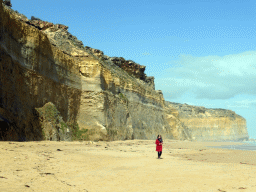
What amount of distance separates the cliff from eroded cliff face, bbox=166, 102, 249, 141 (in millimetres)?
67272

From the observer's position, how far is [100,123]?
29.0 metres

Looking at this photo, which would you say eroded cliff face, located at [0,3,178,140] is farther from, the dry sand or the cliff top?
the cliff top

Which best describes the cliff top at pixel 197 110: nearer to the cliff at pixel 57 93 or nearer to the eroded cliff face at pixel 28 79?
the cliff at pixel 57 93

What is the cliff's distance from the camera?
1761 centimetres

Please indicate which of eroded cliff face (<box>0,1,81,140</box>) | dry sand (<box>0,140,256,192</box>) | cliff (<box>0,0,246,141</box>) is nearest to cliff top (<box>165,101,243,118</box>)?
cliff (<box>0,0,246,141</box>)

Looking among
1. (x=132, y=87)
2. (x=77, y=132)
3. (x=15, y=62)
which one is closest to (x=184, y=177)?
(x=15, y=62)

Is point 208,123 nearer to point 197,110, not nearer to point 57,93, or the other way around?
point 197,110

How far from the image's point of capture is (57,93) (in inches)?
983

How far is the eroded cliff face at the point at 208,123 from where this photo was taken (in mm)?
110938

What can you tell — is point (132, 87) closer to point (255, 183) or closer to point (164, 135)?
point (164, 135)

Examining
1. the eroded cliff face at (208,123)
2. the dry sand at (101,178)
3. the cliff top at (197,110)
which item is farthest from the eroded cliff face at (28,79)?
the cliff top at (197,110)

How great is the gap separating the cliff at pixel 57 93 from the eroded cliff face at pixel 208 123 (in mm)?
67272

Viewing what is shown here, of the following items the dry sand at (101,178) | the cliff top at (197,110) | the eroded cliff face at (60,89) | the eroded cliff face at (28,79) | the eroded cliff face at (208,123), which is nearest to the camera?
the dry sand at (101,178)

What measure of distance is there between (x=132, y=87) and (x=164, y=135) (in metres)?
14.2
